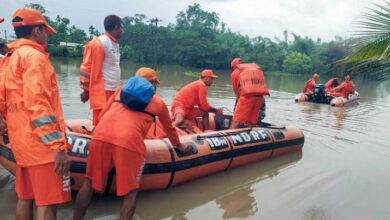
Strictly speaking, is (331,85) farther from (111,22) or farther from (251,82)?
(111,22)

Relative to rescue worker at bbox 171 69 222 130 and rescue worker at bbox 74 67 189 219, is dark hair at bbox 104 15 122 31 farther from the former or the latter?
rescue worker at bbox 171 69 222 130

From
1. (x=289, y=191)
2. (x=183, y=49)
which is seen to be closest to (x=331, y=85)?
(x=289, y=191)

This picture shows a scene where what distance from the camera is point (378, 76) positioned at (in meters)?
4.96

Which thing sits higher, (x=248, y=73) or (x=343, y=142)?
(x=248, y=73)

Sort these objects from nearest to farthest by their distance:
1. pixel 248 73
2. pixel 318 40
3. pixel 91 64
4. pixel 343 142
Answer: pixel 91 64 → pixel 248 73 → pixel 343 142 → pixel 318 40

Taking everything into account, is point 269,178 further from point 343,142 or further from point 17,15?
point 17,15

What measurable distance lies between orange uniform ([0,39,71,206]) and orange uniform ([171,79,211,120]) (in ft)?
12.9

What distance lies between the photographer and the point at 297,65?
Result: 5697cm

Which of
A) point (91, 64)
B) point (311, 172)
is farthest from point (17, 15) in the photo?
point (311, 172)

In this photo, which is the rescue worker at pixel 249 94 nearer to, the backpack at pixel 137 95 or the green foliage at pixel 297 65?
the backpack at pixel 137 95

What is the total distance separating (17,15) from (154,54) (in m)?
47.6

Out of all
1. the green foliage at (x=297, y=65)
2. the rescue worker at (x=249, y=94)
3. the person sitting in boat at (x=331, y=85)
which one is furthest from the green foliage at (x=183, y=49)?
the rescue worker at (x=249, y=94)

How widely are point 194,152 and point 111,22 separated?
76.7 inches

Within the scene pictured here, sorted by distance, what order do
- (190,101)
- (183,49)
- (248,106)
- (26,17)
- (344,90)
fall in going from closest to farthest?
(26,17) → (190,101) → (248,106) → (344,90) → (183,49)
